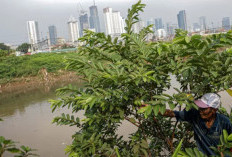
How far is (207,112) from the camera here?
5.82 ft

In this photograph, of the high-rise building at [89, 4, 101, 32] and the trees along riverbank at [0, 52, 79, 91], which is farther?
the high-rise building at [89, 4, 101, 32]

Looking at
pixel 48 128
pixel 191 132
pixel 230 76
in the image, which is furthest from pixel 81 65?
pixel 48 128

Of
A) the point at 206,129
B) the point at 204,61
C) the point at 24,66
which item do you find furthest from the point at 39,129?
the point at 24,66

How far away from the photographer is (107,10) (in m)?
61.8

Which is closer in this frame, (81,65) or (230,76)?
(230,76)

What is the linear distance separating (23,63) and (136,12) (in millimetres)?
20018

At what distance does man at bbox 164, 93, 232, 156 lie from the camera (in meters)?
1.75

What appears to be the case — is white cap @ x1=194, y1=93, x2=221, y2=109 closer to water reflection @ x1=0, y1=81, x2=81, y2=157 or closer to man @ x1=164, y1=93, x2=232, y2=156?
man @ x1=164, y1=93, x2=232, y2=156

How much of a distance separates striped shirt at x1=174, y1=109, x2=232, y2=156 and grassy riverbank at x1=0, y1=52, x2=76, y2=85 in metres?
15.5

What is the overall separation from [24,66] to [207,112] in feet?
64.5

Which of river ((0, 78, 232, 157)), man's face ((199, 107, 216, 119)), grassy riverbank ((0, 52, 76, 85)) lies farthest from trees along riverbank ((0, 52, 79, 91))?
man's face ((199, 107, 216, 119))

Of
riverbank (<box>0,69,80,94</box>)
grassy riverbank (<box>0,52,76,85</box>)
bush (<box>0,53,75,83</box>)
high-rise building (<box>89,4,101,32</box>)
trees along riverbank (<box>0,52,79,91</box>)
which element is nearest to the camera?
riverbank (<box>0,69,80,94</box>)

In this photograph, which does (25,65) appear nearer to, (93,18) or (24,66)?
(24,66)

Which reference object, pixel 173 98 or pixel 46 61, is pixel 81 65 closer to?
pixel 173 98
